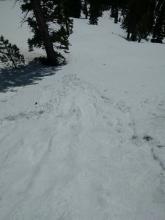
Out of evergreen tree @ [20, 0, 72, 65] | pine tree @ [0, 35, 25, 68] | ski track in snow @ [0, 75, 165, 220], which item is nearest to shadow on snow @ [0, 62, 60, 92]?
pine tree @ [0, 35, 25, 68]

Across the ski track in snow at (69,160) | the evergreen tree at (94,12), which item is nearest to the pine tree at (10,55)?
the ski track in snow at (69,160)

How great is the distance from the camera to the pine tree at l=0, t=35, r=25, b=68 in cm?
1086

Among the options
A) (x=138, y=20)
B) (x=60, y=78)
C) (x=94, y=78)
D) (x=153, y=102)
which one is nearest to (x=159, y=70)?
(x=94, y=78)

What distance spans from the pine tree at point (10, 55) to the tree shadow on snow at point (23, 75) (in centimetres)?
54

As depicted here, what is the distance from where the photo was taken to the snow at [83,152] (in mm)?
3258

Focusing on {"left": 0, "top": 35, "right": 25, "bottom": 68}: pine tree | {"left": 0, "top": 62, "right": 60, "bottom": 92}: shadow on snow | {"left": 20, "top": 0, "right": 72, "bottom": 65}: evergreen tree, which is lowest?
{"left": 0, "top": 62, "right": 60, "bottom": 92}: shadow on snow

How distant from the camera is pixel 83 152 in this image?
4.46m

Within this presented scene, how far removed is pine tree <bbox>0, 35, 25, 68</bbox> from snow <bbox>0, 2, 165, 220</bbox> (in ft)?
12.0

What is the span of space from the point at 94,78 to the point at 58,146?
17.3 ft

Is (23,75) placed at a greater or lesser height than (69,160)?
lesser

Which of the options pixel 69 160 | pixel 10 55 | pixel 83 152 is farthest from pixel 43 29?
pixel 69 160

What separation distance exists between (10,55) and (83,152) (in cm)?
898

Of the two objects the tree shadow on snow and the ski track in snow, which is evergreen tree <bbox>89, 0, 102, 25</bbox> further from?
the ski track in snow

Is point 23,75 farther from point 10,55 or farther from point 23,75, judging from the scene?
point 10,55
